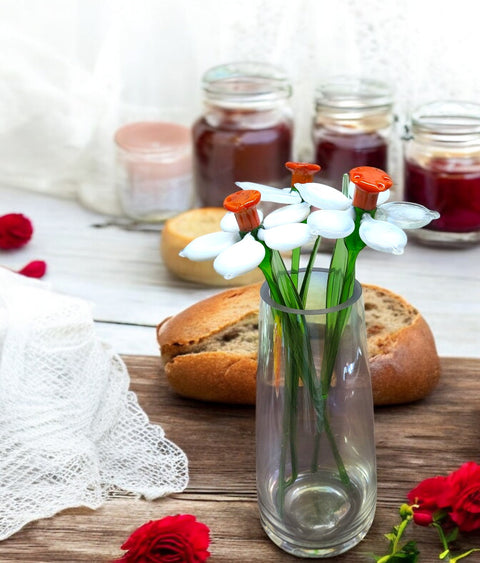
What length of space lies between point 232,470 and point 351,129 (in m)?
0.63

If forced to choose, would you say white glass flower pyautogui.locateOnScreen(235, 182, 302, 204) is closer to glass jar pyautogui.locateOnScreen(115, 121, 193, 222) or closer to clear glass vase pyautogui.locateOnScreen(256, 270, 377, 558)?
clear glass vase pyautogui.locateOnScreen(256, 270, 377, 558)

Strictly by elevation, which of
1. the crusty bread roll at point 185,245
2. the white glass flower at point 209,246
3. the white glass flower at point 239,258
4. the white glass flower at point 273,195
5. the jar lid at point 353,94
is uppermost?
the white glass flower at point 273,195

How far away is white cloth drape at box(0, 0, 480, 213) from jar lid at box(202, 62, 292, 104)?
75 mm

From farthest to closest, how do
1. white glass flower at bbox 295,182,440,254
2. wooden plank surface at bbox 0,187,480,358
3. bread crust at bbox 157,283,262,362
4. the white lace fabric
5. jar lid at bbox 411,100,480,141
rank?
jar lid at bbox 411,100,480,141, wooden plank surface at bbox 0,187,480,358, bread crust at bbox 157,283,262,362, the white lace fabric, white glass flower at bbox 295,182,440,254

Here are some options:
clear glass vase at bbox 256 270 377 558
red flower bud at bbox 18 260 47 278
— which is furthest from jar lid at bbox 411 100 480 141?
clear glass vase at bbox 256 270 377 558

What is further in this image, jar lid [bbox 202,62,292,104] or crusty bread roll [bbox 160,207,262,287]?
jar lid [bbox 202,62,292,104]

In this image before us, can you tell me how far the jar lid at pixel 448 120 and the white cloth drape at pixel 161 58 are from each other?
11 cm

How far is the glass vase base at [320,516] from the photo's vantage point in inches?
30.4

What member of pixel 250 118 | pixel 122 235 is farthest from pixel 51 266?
pixel 250 118

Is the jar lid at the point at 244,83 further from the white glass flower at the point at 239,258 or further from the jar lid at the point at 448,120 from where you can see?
the white glass flower at the point at 239,258

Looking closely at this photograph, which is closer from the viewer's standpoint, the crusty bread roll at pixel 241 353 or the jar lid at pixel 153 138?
the crusty bread roll at pixel 241 353

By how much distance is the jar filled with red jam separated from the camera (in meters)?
1.38

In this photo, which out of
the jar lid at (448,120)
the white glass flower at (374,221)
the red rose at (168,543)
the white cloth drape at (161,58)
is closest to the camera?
the white glass flower at (374,221)

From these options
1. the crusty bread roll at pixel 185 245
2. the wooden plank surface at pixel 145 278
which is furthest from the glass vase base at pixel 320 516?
the crusty bread roll at pixel 185 245
